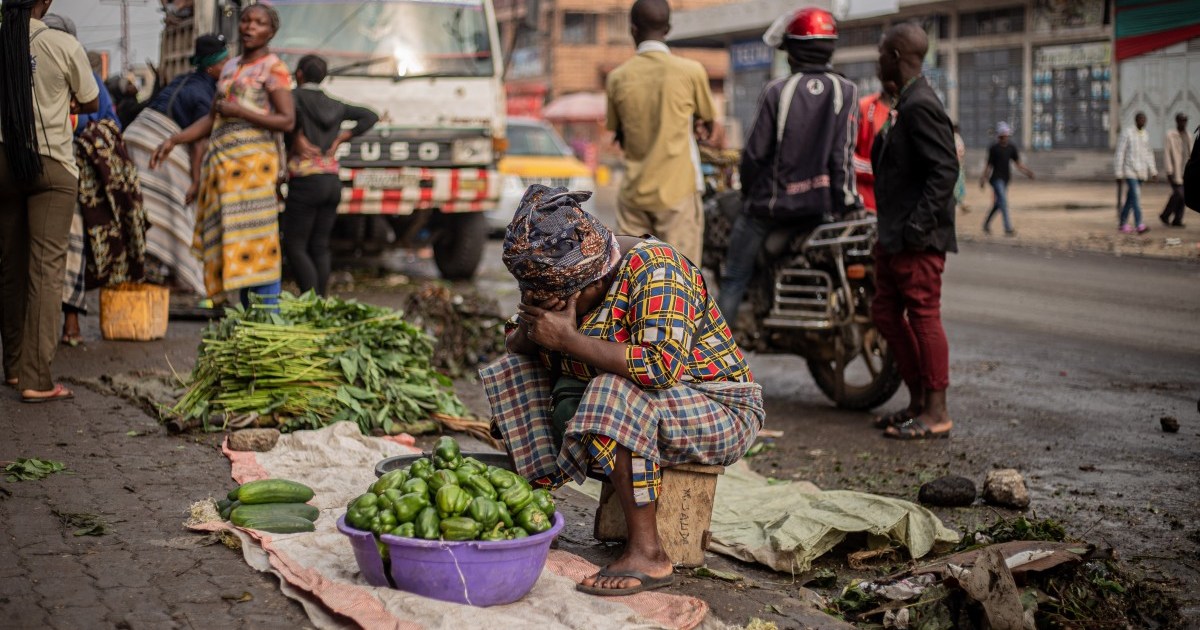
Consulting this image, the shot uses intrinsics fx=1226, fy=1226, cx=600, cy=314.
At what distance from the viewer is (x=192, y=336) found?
8648 mm

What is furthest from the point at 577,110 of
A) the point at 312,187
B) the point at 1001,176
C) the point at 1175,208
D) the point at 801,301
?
the point at 801,301

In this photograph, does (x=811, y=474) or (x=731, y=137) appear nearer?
(x=811, y=474)

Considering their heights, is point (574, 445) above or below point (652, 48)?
below

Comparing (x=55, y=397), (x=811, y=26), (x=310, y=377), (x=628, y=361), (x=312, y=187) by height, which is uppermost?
(x=811, y=26)

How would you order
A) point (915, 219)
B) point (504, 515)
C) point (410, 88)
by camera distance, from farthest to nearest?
point (410, 88) < point (915, 219) < point (504, 515)

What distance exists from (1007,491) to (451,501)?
2592mm

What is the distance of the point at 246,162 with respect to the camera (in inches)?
286

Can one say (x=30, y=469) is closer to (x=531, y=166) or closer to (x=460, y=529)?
(x=460, y=529)

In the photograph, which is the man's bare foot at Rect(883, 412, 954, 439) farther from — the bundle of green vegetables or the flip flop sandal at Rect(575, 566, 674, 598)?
the flip flop sandal at Rect(575, 566, 674, 598)

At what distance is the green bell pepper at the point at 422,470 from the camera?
3.67m

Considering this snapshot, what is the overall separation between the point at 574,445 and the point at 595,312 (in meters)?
0.44

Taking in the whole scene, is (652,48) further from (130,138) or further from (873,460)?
(130,138)

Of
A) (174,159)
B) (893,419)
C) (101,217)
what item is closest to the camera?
(893,419)

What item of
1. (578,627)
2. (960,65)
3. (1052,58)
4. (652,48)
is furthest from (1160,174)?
(578,627)
